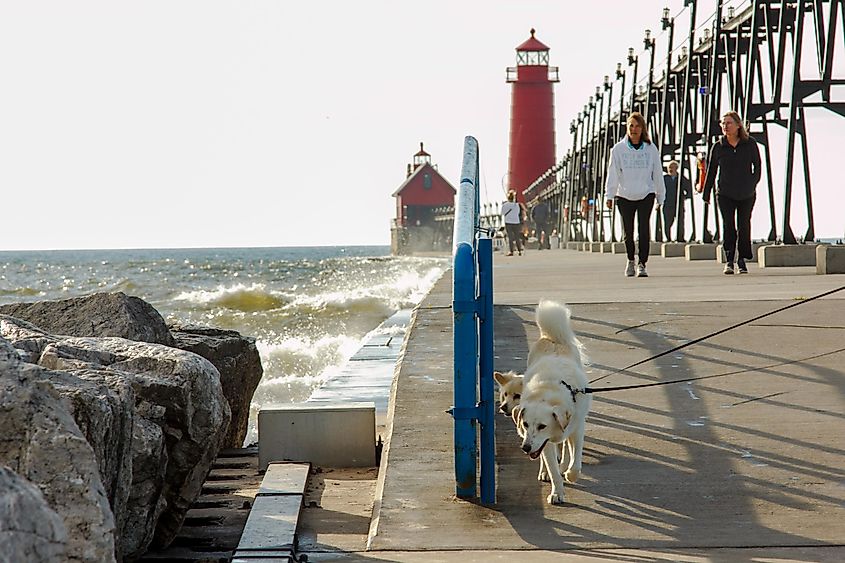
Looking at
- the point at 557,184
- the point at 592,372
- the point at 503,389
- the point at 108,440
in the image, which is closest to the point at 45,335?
the point at 108,440

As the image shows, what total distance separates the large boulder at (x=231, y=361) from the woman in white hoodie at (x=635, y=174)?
5361 mm

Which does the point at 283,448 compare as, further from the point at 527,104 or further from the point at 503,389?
the point at 527,104

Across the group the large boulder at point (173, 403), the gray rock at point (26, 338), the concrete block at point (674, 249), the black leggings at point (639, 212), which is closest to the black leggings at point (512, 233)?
the concrete block at point (674, 249)

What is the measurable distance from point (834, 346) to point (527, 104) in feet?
237

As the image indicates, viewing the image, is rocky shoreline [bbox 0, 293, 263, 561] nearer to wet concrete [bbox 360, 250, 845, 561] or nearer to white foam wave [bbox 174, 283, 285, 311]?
wet concrete [bbox 360, 250, 845, 561]

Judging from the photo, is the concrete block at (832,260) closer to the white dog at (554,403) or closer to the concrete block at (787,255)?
the concrete block at (787,255)

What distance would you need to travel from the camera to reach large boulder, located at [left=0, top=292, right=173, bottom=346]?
7051 millimetres

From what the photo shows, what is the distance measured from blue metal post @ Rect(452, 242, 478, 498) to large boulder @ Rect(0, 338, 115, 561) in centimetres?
159

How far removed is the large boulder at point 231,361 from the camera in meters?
8.03

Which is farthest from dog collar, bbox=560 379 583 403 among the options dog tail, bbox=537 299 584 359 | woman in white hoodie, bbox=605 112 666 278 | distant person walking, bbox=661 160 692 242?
distant person walking, bbox=661 160 692 242

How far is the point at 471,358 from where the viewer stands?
14.7 feet

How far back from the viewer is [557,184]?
6800 cm

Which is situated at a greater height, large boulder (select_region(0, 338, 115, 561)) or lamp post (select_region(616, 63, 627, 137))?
lamp post (select_region(616, 63, 627, 137))

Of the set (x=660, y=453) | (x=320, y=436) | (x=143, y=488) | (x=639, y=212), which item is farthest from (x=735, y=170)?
(x=143, y=488)
